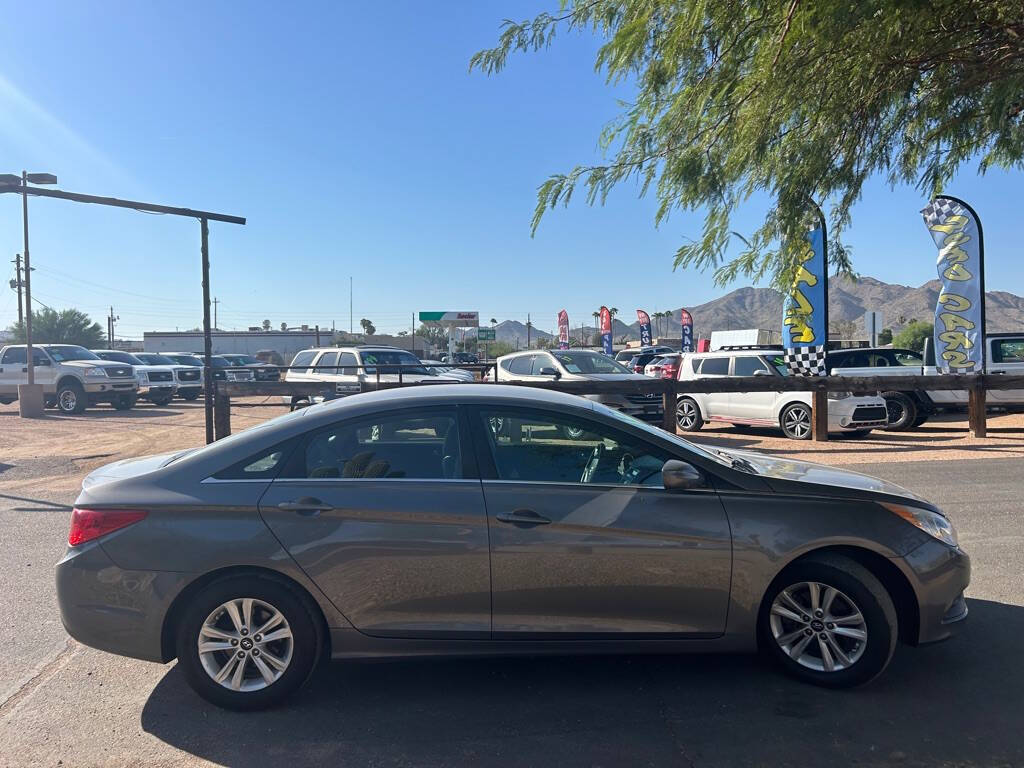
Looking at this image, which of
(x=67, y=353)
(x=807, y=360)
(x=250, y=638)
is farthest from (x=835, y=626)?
(x=67, y=353)

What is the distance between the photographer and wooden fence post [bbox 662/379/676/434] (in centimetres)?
1275

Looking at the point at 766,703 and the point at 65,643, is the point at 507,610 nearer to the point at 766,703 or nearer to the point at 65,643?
the point at 766,703

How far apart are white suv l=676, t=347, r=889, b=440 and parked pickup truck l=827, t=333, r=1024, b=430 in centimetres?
130

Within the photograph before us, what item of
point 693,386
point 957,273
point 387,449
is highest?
point 957,273

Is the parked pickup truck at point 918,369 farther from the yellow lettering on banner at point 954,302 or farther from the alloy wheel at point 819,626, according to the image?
the alloy wheel at point 819,626

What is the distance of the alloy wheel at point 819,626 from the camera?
3.90m

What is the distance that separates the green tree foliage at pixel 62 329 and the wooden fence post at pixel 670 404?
2627 inches

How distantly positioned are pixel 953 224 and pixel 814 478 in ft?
40.0

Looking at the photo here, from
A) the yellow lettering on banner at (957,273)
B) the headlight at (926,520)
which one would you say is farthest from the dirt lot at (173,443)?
the headlight at (926,520)

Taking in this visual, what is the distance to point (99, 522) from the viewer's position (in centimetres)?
385

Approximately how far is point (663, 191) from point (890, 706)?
557 centimetres

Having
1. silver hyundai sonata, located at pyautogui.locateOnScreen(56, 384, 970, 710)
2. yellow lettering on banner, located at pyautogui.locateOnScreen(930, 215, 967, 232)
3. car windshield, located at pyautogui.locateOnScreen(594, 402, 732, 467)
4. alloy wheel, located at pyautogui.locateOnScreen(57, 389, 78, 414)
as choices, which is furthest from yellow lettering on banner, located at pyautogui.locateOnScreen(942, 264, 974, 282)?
alloy wheel, located at pyautogui.locateOnScreen(57, 389, 78, 414)

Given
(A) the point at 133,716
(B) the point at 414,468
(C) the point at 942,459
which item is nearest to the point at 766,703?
(B) the point at 414,468

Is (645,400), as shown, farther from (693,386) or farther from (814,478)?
(814,478)
